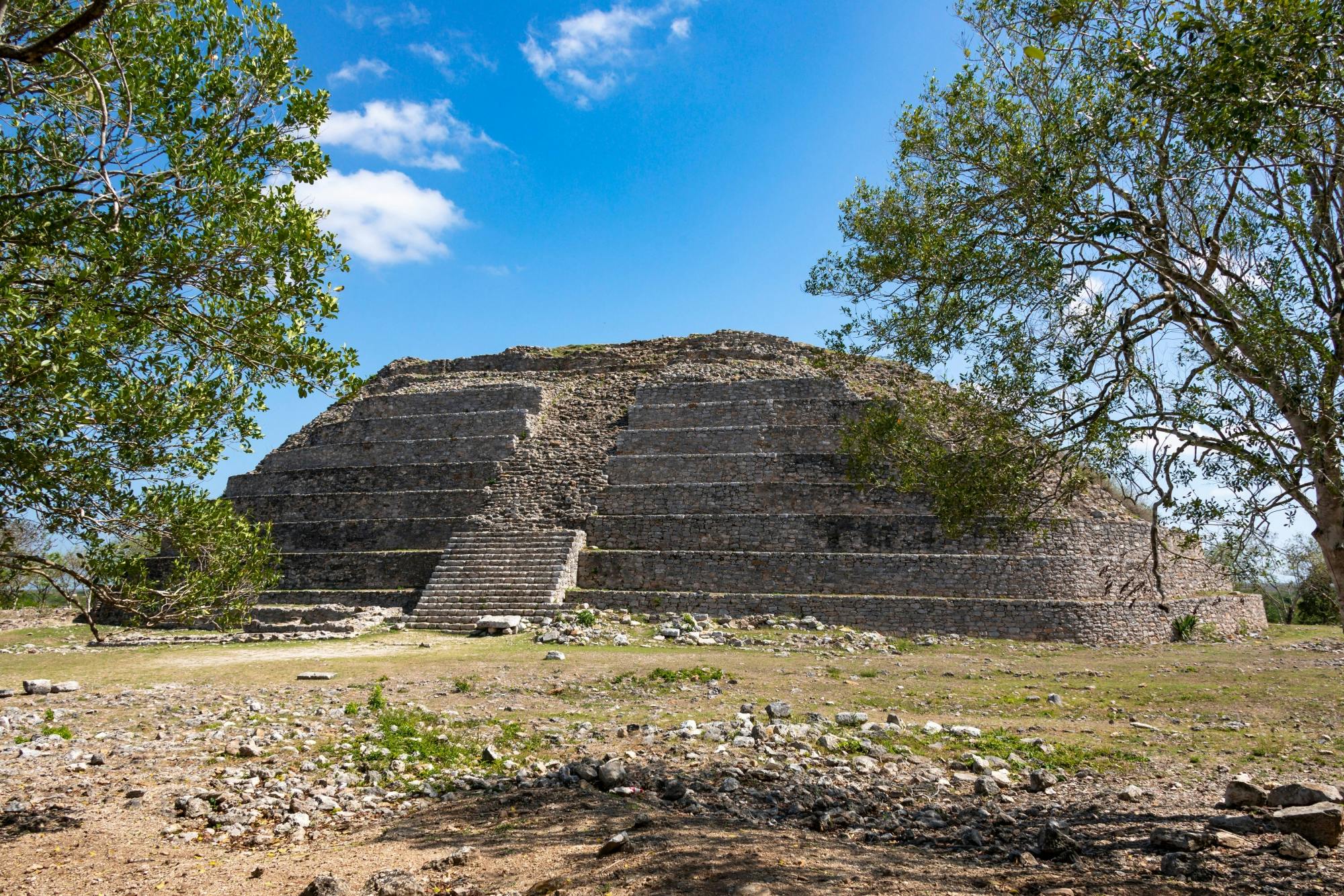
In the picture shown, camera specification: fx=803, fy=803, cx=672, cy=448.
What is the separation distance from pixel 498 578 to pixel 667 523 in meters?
5.10

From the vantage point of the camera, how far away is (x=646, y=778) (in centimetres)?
723

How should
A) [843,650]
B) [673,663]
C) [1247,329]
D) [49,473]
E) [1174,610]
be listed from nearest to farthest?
[49,473] → [1247,329] → [673,663] → [843,650] → [1174,610]

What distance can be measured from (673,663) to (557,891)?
10031 mm

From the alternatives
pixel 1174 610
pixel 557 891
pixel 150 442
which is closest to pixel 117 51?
pixel 150 442

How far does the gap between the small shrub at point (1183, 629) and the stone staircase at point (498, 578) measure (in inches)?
626

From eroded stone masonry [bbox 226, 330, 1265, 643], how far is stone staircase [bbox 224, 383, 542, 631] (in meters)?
0.08

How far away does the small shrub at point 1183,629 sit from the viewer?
2053cm

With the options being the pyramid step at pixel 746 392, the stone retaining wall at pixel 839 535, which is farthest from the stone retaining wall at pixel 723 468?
the pyramid step at pixel 746 392

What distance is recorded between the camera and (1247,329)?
6562 mm

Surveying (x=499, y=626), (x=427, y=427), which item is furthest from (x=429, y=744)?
(x=427, y=427)

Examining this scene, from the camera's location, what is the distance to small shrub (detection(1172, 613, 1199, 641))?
808 inches

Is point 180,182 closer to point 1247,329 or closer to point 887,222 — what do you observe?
point 887,222

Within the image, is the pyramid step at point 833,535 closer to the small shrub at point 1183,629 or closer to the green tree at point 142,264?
the small shrub at point 1183,629

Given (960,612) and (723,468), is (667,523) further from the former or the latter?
(960,612)
